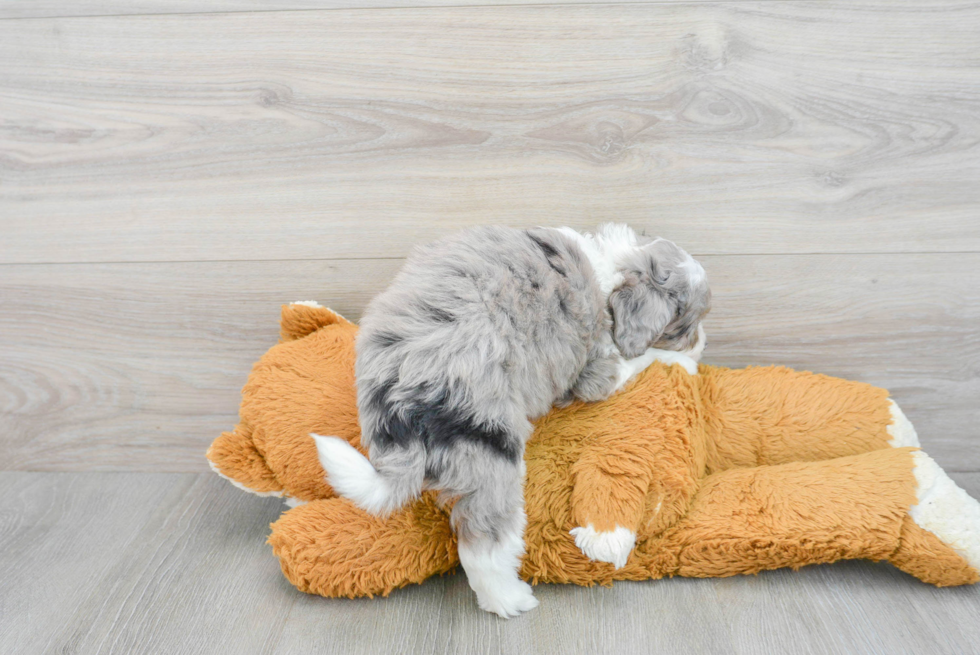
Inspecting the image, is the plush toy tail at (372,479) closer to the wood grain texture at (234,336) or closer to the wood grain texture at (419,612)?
the wood grain texture at (419,612)

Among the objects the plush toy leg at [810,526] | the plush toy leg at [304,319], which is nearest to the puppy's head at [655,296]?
the plush toy leg at [810,526]

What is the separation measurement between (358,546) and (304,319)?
21.4 inches

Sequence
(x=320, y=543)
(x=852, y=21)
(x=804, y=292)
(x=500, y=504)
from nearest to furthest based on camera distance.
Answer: (x=500, y=504)
(x=320, y=543)
(x=852, y=21)
(x=804, y=292)

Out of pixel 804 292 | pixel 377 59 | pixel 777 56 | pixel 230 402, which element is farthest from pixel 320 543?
pixel 777 56

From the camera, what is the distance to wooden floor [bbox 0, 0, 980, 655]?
1.42 metres

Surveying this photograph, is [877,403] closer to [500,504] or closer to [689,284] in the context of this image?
[689,284]

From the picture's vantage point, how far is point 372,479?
116cm

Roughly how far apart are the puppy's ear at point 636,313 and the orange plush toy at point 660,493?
10cm

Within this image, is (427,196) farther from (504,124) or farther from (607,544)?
(607,544)

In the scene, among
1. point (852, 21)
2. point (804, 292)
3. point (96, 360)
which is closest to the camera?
point (852, 21)

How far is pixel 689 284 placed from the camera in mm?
1396

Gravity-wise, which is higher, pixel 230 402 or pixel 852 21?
pixel 852 21

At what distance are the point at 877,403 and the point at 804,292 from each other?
0.29m

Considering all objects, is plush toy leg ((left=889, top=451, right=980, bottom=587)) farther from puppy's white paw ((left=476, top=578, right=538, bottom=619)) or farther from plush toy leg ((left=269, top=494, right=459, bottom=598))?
plush toy leg ((left=269, top=494, right=459, bottom=598))
